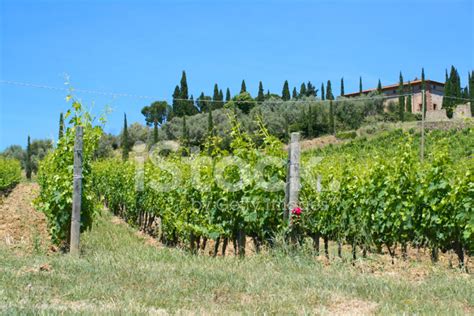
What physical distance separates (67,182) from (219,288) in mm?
3905

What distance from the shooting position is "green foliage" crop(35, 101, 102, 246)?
7.46m

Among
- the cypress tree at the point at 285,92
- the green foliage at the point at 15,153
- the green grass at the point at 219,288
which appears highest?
the cypress tree at the point at 285,92

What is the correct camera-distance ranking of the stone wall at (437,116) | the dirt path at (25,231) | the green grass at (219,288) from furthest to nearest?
the stone wall at (437,116) → the dirt path at (25,231) → the green grass at (219,288)

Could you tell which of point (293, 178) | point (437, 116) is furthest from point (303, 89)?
point (293, 178)

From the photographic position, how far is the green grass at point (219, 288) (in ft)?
12.3

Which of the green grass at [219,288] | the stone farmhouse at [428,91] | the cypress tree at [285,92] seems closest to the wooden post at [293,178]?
the green grass at [219,288]

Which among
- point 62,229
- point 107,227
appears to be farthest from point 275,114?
point 62,229

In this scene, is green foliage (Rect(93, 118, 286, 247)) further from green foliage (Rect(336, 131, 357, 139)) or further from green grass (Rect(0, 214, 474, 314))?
green foliage (Rect(336, 131, 357, 139))

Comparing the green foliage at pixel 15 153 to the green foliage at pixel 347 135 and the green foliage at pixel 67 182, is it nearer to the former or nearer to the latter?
the green foliage at pixel 347 135

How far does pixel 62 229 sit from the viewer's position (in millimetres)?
7566

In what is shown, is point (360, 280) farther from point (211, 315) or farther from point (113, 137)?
point (113, 137)

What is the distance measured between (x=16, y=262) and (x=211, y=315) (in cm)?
301

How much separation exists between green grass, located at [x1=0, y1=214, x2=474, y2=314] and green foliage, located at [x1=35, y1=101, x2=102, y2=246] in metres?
1.80

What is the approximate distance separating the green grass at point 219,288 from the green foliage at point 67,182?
180 cm
